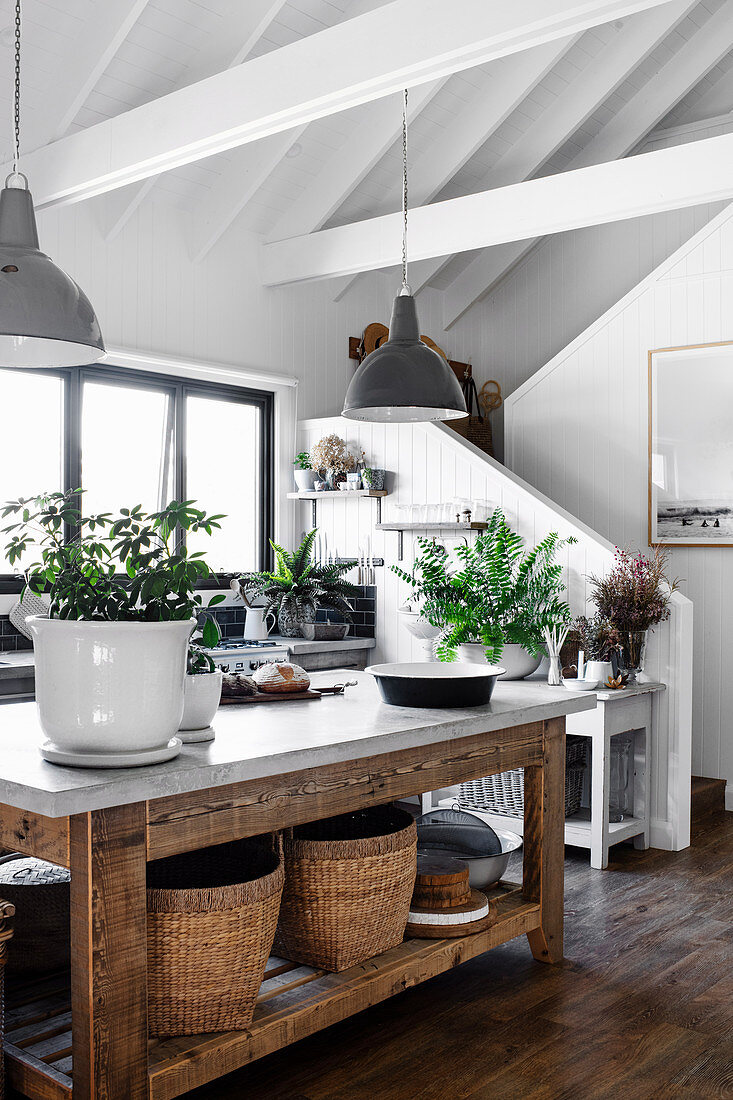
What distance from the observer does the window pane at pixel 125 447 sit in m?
5.54

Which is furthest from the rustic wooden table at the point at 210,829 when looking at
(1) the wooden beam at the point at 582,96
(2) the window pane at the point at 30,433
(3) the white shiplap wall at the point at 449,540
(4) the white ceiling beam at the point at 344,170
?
(1) the wooden beam at the point at 582,96

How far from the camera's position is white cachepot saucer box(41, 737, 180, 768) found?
2.16 m

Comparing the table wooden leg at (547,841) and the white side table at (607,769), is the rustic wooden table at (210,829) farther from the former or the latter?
the white side table at (607,769)

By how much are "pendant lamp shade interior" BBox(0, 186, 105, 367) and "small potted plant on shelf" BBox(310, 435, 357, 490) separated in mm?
3288

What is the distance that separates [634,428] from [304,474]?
1.92m

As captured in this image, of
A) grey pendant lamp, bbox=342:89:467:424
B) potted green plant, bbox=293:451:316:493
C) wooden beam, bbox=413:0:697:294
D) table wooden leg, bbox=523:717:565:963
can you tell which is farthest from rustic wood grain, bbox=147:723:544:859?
wooden beam, bbox=413:0:697:294

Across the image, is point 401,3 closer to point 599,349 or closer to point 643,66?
point 599,349

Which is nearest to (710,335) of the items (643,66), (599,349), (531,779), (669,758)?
(599,349)

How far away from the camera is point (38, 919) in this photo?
9.17 ft

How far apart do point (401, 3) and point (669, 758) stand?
337 cm

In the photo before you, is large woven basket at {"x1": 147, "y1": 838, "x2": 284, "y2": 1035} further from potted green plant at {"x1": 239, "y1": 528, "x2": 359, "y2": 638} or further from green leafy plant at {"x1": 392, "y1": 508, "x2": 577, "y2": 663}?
potted green plant at {"x1": 239, "y1": 528, "x2": 359, "y2": 638}

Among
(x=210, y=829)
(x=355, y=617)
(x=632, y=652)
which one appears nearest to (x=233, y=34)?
(x=355, y=617)

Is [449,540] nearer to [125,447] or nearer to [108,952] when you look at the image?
[125,447]

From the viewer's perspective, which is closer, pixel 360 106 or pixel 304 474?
pixel 360 106
